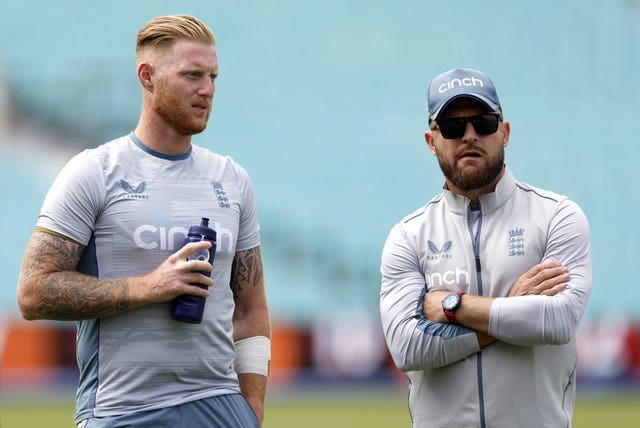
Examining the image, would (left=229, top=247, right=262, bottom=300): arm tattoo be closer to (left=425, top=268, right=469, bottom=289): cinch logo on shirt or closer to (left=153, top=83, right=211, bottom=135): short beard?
(left=153, top=83, right=211, bottom=135): short beard

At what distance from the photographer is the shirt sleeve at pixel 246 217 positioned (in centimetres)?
405

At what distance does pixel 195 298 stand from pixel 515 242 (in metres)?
1.22

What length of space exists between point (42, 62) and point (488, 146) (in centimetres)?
1895

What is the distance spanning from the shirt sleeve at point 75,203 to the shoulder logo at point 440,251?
1.27 metres

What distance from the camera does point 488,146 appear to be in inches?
161

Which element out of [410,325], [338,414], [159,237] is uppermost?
[159,237]

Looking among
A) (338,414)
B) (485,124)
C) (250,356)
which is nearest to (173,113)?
(250,356)

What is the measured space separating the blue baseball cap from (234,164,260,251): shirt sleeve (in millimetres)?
753

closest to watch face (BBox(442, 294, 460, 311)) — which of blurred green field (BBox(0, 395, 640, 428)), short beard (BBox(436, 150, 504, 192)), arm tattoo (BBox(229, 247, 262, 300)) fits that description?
short beard (BBox(436, 150, 504, 192))

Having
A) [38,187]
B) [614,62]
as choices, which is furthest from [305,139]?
[614,62]

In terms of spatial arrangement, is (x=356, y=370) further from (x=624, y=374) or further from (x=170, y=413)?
(x=170, y=413)

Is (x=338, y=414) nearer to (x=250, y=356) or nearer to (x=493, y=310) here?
(x=250, y=356)

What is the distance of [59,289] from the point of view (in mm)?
3590

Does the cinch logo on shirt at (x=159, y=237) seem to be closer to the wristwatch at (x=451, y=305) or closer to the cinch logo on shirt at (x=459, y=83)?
the wristwatch at (x=451, y=305)
